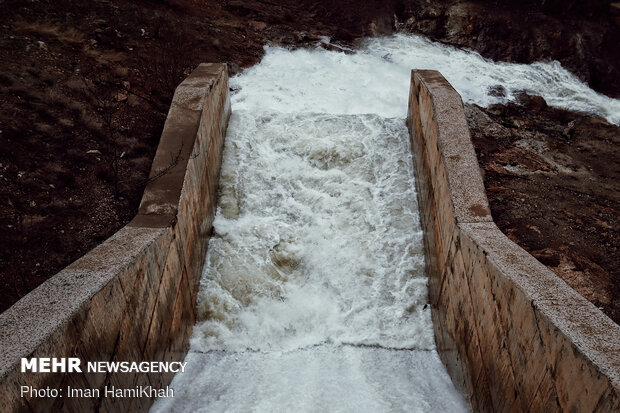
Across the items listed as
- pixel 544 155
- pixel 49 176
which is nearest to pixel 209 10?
pixel 49 176

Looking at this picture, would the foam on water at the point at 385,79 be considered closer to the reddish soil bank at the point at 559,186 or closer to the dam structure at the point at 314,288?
the dam structure at the point at 314,288

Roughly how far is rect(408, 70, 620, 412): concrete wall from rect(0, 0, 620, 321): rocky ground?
3.01ft

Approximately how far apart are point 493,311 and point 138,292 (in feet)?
10.4

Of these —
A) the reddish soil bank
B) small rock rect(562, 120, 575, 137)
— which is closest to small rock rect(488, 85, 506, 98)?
the reddish soil bank

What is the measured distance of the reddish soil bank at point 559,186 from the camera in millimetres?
5020

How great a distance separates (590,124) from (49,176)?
10073 millimetres

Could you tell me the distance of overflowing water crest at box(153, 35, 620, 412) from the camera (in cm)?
463

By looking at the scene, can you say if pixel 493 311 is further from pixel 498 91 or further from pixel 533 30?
pixel 533 30

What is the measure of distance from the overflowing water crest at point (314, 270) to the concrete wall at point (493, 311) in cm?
48

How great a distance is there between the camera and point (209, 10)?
11703 mm

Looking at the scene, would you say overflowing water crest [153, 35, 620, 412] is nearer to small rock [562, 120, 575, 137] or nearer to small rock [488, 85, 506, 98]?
small rock [488, 85, 506, 98]

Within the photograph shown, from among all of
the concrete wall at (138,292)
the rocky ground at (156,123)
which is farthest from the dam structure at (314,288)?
the rocky ground at (156,123)

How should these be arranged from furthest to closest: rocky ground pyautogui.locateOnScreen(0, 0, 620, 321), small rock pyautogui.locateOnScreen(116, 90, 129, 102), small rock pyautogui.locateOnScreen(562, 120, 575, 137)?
small rock pyautogui.locateOnScreen(562, 120, 575, 137) → small rock pyautogui.locateOnScreen(116, 90, 129, 102) → rocky ground pyautogui.locateOnScreen(0, 0, 620, 321)

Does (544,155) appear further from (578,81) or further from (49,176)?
(49,176)
